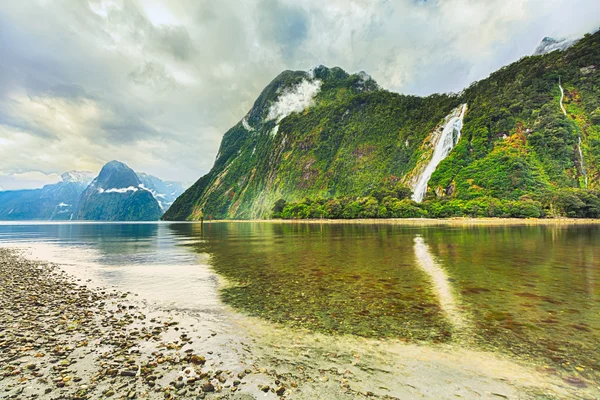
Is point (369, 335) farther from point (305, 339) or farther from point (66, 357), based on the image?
point (66, 357)

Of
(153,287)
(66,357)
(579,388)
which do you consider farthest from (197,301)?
(579,388)

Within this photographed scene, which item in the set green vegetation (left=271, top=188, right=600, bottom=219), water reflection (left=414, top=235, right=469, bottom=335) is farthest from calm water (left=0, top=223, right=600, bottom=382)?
green vegetation (left=271, top=188, right=600, bottom=219)

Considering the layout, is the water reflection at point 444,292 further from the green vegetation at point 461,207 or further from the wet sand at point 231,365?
the green vegetation at point 461,207

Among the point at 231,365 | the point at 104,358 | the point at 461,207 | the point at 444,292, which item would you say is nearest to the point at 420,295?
the point at 444,292

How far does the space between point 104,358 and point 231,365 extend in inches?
157

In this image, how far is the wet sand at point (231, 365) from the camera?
751 cm

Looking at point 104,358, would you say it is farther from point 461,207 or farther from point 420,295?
point 461,207

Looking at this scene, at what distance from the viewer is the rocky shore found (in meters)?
7.48

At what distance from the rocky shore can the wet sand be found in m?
0.03

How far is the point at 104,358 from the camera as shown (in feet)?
30.0

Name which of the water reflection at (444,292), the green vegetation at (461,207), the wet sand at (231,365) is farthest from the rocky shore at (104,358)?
the green vegetation at (461,207)

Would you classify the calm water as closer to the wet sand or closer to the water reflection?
the water reflection

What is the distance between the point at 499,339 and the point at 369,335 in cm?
467

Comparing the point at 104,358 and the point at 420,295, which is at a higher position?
the point at 104,358
